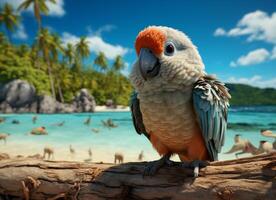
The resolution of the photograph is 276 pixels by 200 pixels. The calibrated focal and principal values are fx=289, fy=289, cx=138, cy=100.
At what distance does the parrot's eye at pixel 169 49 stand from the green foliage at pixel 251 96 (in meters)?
76.8

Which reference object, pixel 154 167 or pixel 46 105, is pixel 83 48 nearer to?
pixel 46 105

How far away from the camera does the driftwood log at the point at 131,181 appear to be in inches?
83.0

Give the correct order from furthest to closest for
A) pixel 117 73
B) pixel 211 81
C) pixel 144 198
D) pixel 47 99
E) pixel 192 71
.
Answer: pixel 117 73 < pixel 47 99 < pixel 211 81 < pixel 192 71 < pixel 144 198

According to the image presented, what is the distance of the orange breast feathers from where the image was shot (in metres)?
2.67

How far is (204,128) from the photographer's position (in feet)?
8.48

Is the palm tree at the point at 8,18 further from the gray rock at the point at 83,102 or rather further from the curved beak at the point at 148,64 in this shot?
the curved beak at the point at 148,64

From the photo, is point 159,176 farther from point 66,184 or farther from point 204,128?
point 66,184

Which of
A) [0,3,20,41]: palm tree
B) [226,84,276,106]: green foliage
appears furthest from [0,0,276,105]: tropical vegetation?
Result: [226,84,276,106]: green foliage

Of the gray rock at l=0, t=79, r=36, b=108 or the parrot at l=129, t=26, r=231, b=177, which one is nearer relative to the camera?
the parrot at l=129, t=26, r=231, b=177

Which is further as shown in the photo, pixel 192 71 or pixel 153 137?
pixel 153 137

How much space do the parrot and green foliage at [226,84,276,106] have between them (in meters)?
76.6

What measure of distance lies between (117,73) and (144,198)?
153 ft

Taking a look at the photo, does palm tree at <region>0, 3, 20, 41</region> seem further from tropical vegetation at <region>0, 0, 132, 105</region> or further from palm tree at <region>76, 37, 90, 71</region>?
palm tree at <region>76, 37, 90, 71</region>

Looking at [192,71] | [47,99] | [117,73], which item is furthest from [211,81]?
[117,73]
